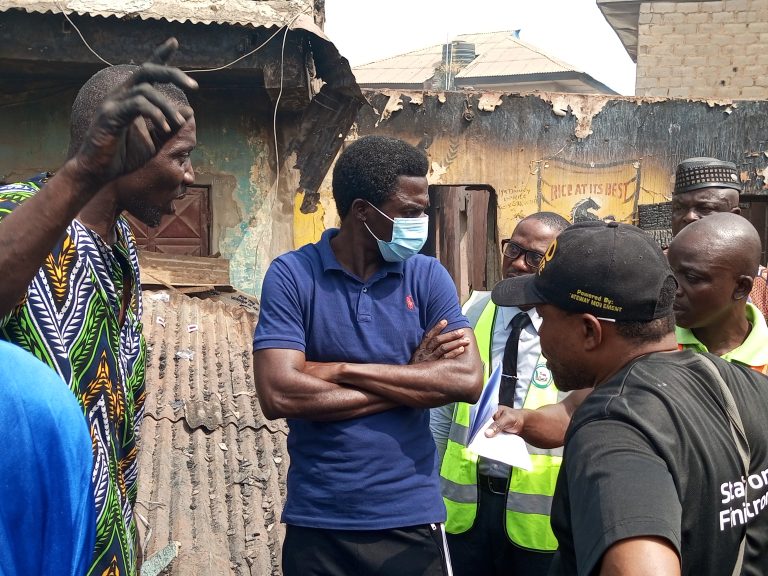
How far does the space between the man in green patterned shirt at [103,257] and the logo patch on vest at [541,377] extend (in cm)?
153

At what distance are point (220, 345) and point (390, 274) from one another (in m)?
3.93

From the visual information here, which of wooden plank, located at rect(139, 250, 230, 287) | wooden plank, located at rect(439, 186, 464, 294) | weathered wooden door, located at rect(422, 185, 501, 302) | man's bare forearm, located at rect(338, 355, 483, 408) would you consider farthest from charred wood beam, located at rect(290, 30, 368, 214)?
man's bare forearm, located at rect(338, 355, 483, 408)

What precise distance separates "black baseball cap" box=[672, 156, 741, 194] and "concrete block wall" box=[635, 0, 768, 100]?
11755 mm

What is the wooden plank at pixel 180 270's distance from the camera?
7.34 metres

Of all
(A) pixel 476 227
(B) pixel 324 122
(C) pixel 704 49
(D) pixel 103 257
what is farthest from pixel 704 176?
(C) pixel 704 49

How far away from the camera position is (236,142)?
9.78 metres

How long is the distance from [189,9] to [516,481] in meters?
6.98

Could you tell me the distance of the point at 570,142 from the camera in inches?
477

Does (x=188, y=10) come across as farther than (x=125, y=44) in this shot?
Yes

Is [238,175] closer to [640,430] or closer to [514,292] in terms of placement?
[514,292]

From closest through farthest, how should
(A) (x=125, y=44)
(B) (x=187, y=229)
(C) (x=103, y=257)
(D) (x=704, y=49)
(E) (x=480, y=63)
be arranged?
1. (C) (x=103, y=257)
2. (A) (x=125, y=44)
3. (B) (x=187, y=229)
4. (D) (x=704, y=49)
5. (E) (x=480, y=63)

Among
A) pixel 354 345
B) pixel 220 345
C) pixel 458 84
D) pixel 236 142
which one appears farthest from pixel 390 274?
pixel 458 84

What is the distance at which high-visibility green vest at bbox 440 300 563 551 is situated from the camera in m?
3.09

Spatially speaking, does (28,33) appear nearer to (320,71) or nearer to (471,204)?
(320,71)
